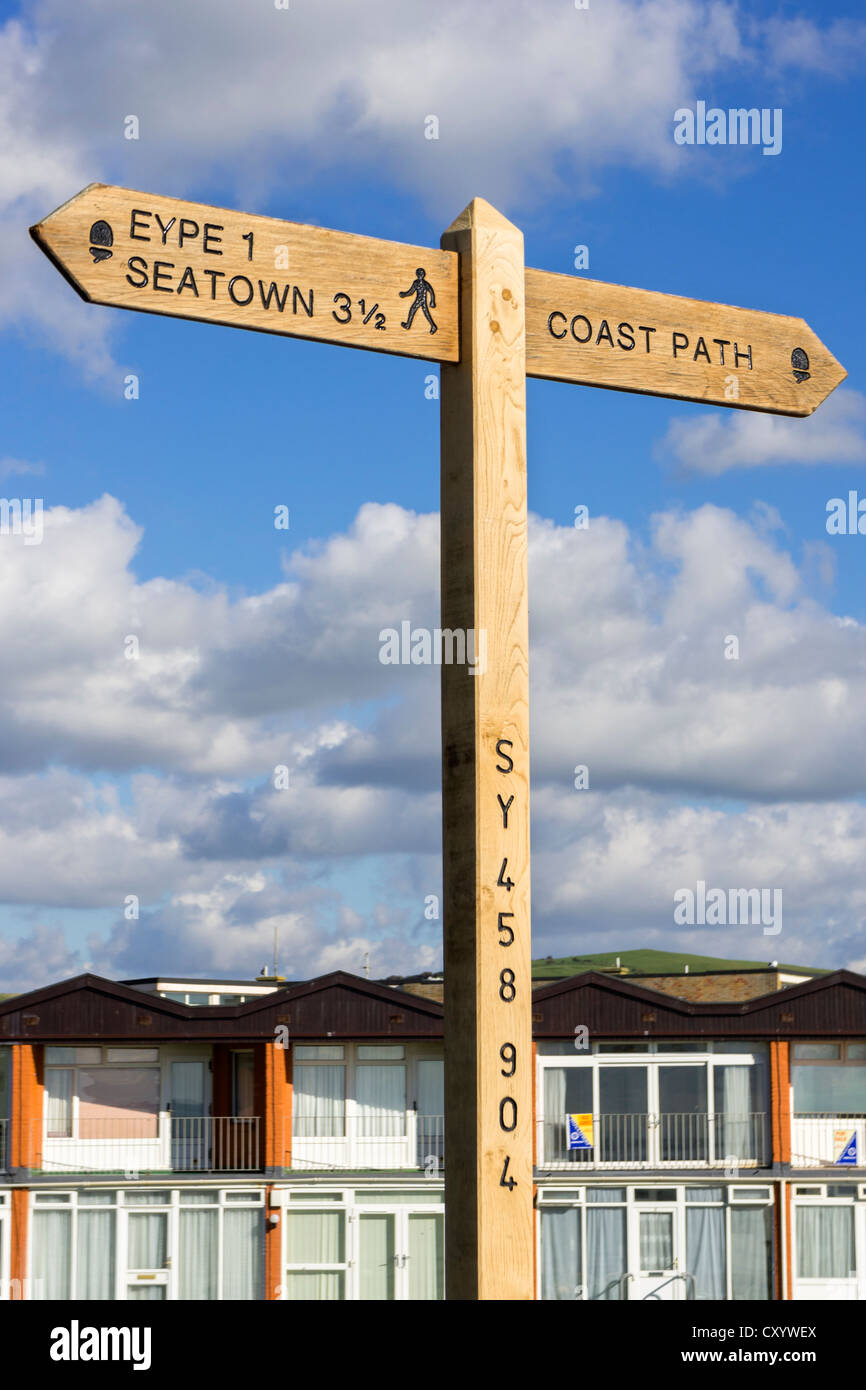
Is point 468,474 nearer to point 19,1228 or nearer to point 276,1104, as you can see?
point 276,1104

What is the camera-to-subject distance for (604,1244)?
3141cm

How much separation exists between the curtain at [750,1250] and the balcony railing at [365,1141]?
19.4 feet

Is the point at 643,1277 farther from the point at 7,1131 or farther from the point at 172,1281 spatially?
the point at 7,1131

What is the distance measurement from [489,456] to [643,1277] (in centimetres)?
2961

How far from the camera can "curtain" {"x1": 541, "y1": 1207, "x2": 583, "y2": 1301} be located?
31.3 metres

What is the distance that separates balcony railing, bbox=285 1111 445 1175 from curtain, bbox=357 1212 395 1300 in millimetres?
1057

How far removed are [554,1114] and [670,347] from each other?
28552 mm

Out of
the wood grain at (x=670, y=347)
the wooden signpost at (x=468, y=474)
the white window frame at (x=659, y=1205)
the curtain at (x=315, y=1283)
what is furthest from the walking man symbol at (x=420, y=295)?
the curtain at (x=315, y=1283)

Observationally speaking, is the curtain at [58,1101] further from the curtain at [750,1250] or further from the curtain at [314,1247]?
the curtain at [750,1250]

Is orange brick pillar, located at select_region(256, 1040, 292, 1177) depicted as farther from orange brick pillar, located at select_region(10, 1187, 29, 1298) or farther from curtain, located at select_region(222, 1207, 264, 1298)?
orange brick pillar, located at select_region(10, 1187, 29, 1298)

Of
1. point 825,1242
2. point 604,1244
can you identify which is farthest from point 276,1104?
point 825,1242
